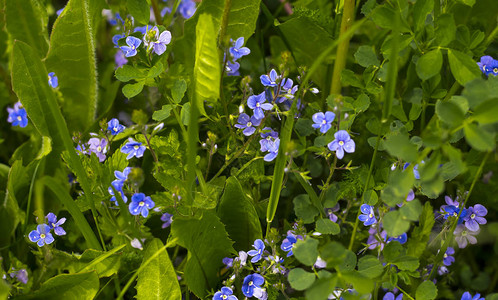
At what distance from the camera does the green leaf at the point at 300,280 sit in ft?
3.98

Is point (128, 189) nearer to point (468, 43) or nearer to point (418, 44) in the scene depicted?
point (418, 44)

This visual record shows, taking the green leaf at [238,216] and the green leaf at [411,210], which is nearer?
the green leaf at [411,210]

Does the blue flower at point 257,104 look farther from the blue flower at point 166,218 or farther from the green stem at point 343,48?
the blue flower at point 166,218

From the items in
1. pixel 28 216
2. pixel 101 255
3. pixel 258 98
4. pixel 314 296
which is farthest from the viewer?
pixel 28 216

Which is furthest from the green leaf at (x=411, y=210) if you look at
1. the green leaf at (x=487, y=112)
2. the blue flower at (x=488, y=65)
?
the blue flower at (x=488, y=65)

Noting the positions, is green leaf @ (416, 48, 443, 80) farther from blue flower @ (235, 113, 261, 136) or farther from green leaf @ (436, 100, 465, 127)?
blue flower @ (235, 113, 261, 136)

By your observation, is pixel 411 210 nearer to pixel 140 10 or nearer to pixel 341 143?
pixel 341 143

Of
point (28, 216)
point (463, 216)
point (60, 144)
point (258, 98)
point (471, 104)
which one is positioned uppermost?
point (471, 104)

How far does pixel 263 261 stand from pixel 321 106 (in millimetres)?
614

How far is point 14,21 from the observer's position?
192 centimetres

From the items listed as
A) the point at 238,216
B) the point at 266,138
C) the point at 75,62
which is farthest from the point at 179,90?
the point at 75,62

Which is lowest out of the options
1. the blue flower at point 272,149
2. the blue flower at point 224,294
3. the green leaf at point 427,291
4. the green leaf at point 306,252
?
the green leaf at point 427,291

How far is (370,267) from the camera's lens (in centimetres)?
138

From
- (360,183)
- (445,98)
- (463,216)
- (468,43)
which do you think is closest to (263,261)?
(360,183)
